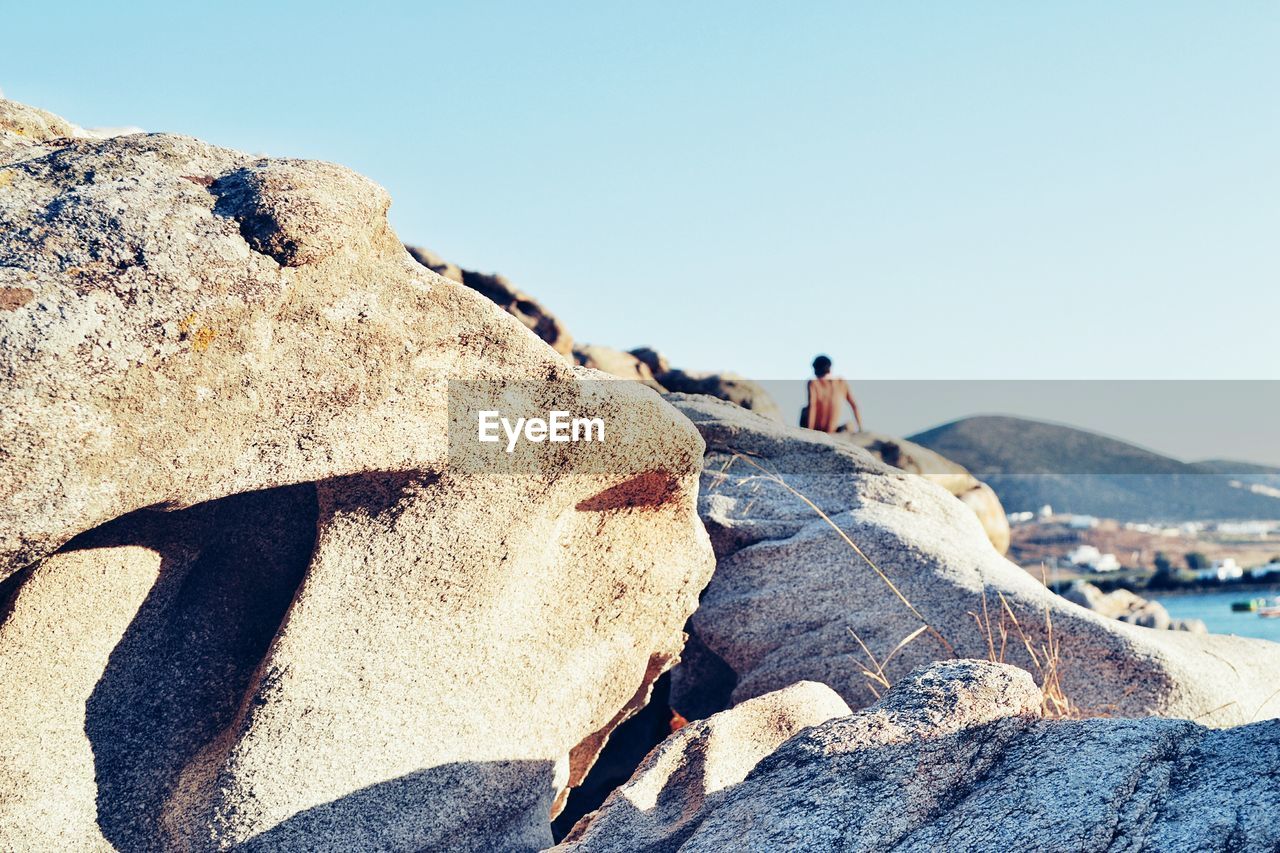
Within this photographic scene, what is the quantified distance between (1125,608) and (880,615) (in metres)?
6.01

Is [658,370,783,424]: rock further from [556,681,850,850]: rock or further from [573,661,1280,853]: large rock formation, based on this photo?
[573,661,1280,853]: large rock formation

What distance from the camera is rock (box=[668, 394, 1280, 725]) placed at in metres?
5.00

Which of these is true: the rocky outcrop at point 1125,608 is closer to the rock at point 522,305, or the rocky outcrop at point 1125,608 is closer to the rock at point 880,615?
the rock at point 880,615

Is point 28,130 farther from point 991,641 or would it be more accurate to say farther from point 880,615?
point 991,641

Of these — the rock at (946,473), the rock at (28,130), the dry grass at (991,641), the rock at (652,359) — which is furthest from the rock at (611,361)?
the rock at (28,130)

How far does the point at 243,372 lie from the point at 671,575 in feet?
6.26

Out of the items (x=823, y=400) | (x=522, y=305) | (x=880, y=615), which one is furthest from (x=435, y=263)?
(x=880, y=615)

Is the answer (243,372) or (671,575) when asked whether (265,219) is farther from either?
(671,575)

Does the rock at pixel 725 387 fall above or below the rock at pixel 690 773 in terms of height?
above

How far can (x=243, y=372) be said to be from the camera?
3340 mm

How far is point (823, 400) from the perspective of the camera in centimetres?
1103

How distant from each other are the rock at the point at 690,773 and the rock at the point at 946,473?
21.5 ft

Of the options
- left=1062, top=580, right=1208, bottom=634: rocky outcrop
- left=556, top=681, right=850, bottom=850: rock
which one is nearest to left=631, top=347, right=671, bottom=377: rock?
left=1062, top=580, right=1208, bottom=634: rocky outcrop

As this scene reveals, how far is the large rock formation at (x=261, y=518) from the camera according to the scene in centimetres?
313
